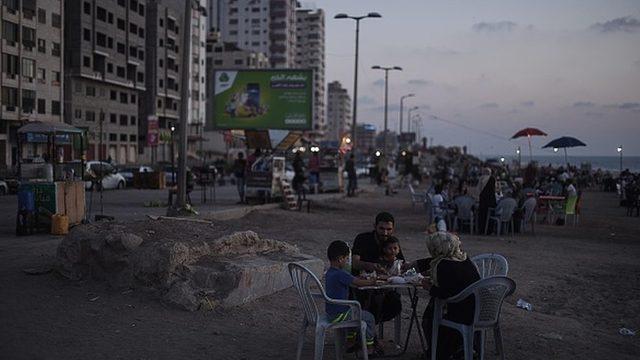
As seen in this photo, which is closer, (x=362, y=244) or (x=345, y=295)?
(x=345, y=295)

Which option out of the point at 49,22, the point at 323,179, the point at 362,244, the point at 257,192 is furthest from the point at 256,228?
the point at 49,22

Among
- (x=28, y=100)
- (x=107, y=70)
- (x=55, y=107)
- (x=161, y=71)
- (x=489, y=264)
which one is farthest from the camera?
(x=161, y=71)

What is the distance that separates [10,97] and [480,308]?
166ft

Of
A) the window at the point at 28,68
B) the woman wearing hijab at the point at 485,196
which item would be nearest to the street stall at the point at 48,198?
the woman wearing hijab at the point at 485,196

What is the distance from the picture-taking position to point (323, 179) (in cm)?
3578

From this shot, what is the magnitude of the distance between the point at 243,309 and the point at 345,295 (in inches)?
81.3

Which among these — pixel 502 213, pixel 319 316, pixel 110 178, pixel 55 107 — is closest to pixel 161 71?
pixel 55 107

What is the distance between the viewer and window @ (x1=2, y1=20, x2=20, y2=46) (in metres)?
48.3

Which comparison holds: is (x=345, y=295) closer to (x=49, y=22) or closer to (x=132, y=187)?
(x=132, y=187)

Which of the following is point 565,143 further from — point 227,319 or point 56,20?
point 56,20

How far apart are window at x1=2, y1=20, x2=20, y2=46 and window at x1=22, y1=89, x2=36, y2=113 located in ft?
12.6

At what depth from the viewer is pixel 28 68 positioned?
5159 centimetres

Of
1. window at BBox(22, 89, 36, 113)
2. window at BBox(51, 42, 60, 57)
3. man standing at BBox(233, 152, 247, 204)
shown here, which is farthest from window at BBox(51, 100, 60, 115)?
man standing at BBox(233, 152, 247, 204)

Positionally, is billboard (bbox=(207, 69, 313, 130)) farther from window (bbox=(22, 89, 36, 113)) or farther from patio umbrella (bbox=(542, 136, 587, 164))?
window (bbox=(22, 89, 36, 113))
